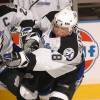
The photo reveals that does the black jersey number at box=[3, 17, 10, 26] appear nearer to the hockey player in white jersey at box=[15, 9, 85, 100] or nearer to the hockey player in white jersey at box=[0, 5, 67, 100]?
the hockey player in white jersey at box=[0, 5, 67, 100]

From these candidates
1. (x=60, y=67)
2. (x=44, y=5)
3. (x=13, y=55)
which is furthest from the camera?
(x=44, y=5)

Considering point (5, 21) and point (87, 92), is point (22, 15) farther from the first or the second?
point (87, 92)

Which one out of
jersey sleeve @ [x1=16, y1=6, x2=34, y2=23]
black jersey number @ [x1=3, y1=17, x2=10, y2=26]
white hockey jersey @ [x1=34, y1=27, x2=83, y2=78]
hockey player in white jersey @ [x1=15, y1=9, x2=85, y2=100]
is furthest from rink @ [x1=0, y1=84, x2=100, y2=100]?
black jersey number @ [x1=3, y1=17, x2=10, y2=26]

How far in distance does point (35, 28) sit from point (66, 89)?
1.27ft

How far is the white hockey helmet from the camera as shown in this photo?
8.40ft

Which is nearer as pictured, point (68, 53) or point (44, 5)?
point (68, 53)

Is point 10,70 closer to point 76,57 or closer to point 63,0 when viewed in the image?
point 76,57

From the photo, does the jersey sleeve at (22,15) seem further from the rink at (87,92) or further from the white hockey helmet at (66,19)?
the rink at (87,92)

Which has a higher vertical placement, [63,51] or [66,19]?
[66,19]

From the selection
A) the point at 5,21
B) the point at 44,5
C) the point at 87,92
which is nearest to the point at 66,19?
the point at 5,21

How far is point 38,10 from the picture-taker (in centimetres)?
324

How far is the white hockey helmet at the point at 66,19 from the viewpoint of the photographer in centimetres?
256

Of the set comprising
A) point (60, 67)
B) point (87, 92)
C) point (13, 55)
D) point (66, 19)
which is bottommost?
point (87, 92)

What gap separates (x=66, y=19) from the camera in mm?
2566
